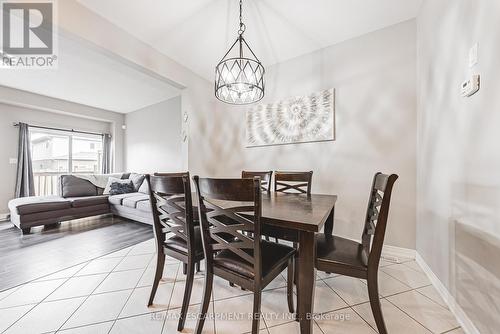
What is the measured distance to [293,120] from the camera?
115 inches

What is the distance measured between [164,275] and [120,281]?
370mm

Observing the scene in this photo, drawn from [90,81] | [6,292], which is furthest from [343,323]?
[90,81]

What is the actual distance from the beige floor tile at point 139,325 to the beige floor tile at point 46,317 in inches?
15.6

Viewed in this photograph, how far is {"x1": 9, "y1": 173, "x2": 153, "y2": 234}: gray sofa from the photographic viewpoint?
3.12 meters

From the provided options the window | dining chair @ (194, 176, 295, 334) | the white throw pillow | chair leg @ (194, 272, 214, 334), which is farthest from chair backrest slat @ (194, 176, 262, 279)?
the window

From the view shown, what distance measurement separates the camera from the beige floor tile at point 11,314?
1.33 meters

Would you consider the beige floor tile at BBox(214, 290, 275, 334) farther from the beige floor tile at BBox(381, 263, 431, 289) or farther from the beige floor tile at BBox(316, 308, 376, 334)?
the beige floor tile at BBox(381, 263, 431, 289)

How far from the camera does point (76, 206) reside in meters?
3.64

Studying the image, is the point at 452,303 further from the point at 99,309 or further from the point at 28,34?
the point at 28,34

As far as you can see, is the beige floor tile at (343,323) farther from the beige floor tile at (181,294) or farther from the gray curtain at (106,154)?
the gray curtain at (106,154)

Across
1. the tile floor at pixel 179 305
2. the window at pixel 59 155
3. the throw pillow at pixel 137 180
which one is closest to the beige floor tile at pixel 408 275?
the tile floor at pixel 179 305

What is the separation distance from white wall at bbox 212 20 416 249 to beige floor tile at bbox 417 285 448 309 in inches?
24.5

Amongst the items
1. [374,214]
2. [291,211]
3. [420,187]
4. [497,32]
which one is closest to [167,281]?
[291,211]

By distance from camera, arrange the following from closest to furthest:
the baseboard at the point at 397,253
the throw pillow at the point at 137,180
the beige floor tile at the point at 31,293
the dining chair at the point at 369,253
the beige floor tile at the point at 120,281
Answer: the dining chair at the point at 369,253
the beige floor tile at the point at 31,293
the beige floor tile at the point at 120,281
the baseboard at the point at 397,253
the throw pillow at the point at 137,180
